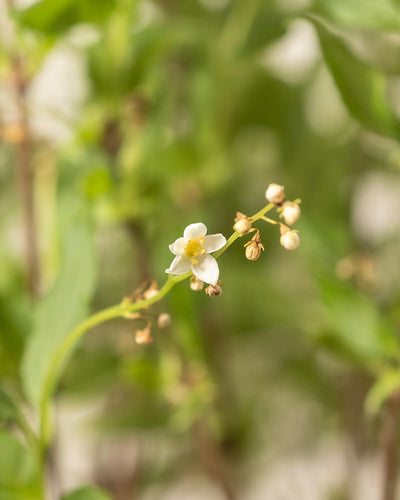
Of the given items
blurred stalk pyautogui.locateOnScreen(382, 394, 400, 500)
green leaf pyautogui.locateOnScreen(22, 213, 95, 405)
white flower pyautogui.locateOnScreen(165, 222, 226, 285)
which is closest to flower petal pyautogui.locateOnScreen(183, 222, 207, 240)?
white flower pyautogui.locateOnScreen(165, 222, 226, 285)

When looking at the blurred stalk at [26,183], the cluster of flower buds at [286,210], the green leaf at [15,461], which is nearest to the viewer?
the cluster of flower buds at [286,210]

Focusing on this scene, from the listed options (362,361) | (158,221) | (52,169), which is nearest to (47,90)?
(52,169)

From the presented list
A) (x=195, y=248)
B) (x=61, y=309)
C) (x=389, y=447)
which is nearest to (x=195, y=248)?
(x=195, y=248)

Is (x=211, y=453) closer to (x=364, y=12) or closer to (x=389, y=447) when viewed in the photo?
(x=389, y=447)

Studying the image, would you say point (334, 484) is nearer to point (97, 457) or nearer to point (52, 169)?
point (97, 457)

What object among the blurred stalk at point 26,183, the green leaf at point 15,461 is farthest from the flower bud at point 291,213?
the blurred stalk at point 26,183

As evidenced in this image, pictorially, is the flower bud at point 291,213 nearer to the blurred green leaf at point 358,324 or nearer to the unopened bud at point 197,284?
the unopened bud at point 197,284
